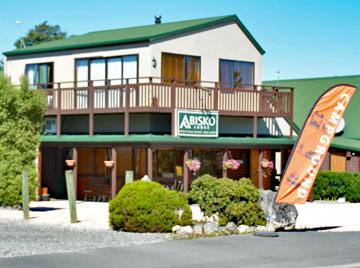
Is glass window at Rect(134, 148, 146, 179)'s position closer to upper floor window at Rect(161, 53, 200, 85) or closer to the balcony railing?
the balcony railing

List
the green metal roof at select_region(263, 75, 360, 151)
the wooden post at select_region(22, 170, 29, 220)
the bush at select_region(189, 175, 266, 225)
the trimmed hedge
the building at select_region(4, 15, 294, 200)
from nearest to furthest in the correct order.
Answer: the bush at select_region(189, 175, 266, 225) < the wooden post at select_region(22, 170, 29, 220) < the building at select_region(4, 15, 294, 200) < the trimmed hedge < the green metal roof at select_region(263, 75, 360, 151)

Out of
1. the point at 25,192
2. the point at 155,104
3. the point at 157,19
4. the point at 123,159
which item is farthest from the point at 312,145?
the point at 157,19

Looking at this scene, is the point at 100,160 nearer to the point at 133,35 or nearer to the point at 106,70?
→ the point at 106,70

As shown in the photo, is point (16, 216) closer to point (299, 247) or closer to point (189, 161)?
point (189, 161)

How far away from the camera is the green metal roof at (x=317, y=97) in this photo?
36844mm

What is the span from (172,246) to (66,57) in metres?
18.9

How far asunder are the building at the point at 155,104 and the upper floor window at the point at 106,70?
0.04 metres

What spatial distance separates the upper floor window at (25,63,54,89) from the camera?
3350cm

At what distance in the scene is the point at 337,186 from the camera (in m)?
31.5

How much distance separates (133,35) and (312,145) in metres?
15.5

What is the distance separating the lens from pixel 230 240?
1661 cm

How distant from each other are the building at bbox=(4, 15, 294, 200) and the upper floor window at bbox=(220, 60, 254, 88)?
1.8 inches

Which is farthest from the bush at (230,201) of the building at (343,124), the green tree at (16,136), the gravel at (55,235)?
the building at (343,124)

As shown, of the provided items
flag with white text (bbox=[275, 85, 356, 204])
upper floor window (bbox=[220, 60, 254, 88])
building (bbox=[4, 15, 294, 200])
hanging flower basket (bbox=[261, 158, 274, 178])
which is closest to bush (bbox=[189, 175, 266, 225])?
flag with white text (bbox=[275, 85, 356, 204])
